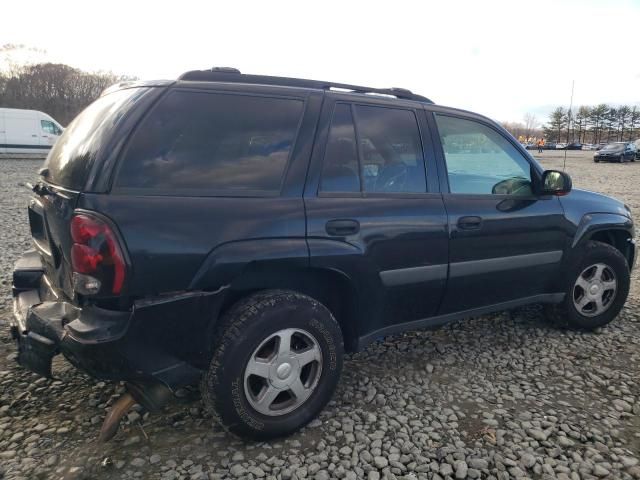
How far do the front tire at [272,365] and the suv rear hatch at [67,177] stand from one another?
2.60 ft

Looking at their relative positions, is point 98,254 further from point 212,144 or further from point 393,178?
point 393,178

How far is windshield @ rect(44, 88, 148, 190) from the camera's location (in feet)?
7.22

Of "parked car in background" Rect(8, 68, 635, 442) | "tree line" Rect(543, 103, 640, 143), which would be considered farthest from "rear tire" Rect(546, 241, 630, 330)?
"tree line" Rect(543, 103, 640, 143)

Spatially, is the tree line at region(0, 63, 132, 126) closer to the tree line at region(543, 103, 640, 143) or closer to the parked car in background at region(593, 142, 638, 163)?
the parked car in background at region(593, 142, 638, 163)

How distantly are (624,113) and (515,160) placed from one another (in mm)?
99725

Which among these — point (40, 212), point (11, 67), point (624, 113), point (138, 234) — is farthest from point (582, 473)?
point (624, 113)

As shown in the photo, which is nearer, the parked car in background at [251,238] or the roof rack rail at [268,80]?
the parked car in background at [251,238]

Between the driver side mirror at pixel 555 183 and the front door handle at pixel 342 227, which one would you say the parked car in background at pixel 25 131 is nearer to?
the front door handle at pixel 342 227

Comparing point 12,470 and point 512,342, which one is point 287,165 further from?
point 512,342

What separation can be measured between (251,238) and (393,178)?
1077 mm

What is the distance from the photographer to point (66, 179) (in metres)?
2.29

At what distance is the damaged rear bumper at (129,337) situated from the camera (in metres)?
2.07

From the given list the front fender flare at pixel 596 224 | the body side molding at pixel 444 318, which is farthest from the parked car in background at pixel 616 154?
the body side molding at pixel 444 318

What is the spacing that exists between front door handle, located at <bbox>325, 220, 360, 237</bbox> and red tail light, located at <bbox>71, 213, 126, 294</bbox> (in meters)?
1.06
